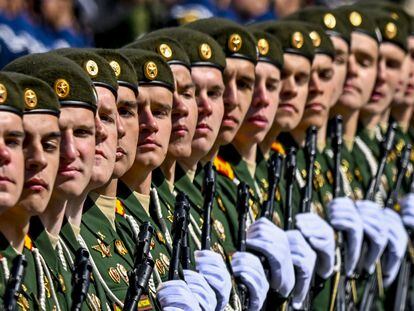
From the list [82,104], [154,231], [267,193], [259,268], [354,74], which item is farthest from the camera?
[354,74]

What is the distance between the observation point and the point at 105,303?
10586 millimetres

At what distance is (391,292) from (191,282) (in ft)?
15.3

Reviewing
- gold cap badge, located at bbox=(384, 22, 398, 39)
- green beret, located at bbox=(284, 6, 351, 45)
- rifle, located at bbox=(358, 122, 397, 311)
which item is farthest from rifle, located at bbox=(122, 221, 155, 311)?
gold cap badge, located at bbox=(384, 22, 398, 39)

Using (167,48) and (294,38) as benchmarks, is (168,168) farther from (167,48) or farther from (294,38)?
(294,38)

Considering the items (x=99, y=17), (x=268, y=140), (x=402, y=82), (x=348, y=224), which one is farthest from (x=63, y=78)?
(x=99, y=17)

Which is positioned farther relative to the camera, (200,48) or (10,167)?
(200,48)

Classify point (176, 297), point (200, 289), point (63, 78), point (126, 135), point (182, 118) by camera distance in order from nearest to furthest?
point (63, 78) < point (176, 297) < point (200, 289) < point (126, 135) < point (182, 118)

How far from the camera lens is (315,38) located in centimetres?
1434

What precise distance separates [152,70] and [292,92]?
2.24 meters

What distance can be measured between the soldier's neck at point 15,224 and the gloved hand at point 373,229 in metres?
4.80

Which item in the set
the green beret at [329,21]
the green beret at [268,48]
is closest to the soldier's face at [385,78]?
the green beret at [329,21]

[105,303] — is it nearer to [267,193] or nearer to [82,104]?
[82,104]

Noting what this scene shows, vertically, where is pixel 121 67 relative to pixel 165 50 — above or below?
above

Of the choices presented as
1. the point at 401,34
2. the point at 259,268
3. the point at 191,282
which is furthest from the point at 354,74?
the point at 191,282
